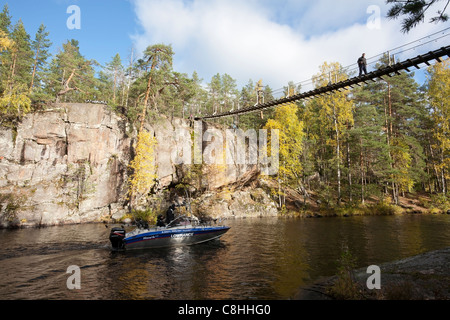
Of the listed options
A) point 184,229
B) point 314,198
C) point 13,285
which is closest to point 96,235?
point 184,229

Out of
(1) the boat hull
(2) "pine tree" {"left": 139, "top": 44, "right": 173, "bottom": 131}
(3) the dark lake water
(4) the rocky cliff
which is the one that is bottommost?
(3) the dark lake water

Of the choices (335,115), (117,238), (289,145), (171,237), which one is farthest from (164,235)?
(335,115)

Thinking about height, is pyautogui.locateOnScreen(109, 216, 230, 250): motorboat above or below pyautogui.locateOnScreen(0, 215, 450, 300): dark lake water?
above

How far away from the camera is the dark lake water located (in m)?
7.31

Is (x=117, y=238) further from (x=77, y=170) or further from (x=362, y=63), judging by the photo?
(x=77, y=170)

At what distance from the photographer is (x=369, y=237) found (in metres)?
15.0

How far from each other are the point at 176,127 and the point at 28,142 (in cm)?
1744

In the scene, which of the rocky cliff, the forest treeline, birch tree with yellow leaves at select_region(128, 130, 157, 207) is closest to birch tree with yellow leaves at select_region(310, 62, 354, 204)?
the forest treeline

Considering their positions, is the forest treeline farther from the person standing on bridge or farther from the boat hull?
the boat hull

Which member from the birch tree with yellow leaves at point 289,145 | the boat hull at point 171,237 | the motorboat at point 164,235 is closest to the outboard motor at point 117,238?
the motorboat at point 164,235

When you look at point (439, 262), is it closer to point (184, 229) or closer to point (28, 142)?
point (184, 229)

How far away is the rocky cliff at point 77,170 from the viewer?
2380 centimetres

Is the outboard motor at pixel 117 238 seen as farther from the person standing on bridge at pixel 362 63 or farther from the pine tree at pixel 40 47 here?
the pine tree at pixel 40 47

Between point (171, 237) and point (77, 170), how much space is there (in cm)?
1945
